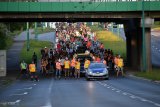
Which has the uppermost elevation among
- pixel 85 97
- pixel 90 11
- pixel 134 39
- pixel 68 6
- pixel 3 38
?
pixel 68 6

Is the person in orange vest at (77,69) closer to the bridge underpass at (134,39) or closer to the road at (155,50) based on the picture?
the bridge underpass at (134,39)

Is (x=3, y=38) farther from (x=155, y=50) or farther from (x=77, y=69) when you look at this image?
(x=77, y=69)

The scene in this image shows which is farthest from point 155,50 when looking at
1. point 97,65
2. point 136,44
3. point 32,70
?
point 32,70

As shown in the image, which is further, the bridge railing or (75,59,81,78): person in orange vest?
the bridge railing

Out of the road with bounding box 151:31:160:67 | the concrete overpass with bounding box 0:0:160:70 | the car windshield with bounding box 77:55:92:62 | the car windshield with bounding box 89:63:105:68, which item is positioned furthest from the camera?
the road with bounding box 151:31:160:67

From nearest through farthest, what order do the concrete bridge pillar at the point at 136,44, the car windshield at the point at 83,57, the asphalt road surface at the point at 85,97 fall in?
the asphalt road surface at the point at 85,97
the car windshield at the point at 83,57
the concrete bridge pillar at the point at 136,44

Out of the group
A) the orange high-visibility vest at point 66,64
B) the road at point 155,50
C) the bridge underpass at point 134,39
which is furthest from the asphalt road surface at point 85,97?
the road at point 155,50

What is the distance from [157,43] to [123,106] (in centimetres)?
9137

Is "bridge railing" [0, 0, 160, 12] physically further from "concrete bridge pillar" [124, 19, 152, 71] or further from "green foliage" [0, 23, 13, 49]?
"green foliage" [0, 23, 13, 49]

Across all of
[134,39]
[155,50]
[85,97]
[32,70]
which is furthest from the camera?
[155,50]

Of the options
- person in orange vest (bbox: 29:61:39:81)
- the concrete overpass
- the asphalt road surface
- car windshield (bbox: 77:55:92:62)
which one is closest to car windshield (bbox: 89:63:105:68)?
person in orange vest (bbox: 29:61:39:81)

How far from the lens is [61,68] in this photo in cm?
5053

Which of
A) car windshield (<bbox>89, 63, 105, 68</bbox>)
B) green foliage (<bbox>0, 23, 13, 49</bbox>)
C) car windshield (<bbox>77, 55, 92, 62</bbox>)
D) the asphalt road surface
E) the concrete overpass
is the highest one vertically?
the concrete overpass

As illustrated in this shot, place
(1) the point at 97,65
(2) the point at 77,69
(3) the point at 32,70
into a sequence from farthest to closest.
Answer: (2) the point at 77,69
(3) the point at 32,70
(1) the point at 97,65
